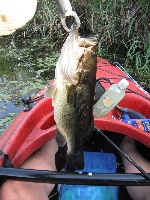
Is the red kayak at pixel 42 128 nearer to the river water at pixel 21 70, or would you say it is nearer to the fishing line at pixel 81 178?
the fishing line at pixel 81 178

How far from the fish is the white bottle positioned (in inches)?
14.6

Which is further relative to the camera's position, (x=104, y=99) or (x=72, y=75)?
(x=104, y=99)

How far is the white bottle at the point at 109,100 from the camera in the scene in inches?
94.5

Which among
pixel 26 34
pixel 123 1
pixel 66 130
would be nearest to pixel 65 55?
pixel 66 130

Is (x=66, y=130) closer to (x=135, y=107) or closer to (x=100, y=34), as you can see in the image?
(x=135, y=107)

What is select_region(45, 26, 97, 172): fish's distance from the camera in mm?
1790

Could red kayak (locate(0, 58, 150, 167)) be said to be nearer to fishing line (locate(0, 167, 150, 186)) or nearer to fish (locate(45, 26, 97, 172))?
fishing line (locate(0, 167, 150, 186))

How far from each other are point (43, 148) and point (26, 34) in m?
6.31

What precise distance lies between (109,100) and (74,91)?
1.96ft

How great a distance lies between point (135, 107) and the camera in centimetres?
338

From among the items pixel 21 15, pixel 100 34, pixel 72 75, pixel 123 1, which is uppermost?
pixel 21 15

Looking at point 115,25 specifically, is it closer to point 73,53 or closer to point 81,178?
point 81,178

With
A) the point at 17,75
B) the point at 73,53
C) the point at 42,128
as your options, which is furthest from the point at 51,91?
the point at 17,75

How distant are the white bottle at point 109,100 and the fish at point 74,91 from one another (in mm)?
371
